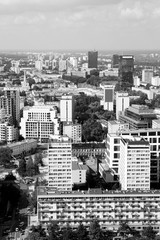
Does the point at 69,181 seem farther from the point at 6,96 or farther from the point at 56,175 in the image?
the point at 6,96

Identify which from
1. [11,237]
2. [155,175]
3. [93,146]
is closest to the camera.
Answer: [11,237]

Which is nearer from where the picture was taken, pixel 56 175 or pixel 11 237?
pixel 11 237

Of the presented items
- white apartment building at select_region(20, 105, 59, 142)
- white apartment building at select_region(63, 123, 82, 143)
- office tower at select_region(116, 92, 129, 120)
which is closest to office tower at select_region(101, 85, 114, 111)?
office tower at select_region(116, 92, 129, 120)

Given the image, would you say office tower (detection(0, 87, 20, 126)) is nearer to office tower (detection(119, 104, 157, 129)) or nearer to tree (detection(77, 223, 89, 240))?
office tower (detection(119, 104, 157, 129))

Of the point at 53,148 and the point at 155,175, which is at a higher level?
the point at 53,148

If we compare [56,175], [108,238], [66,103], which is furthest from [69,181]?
[66,103]

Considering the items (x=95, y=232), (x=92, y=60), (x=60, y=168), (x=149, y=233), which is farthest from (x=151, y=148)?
(x=92, y=60)
